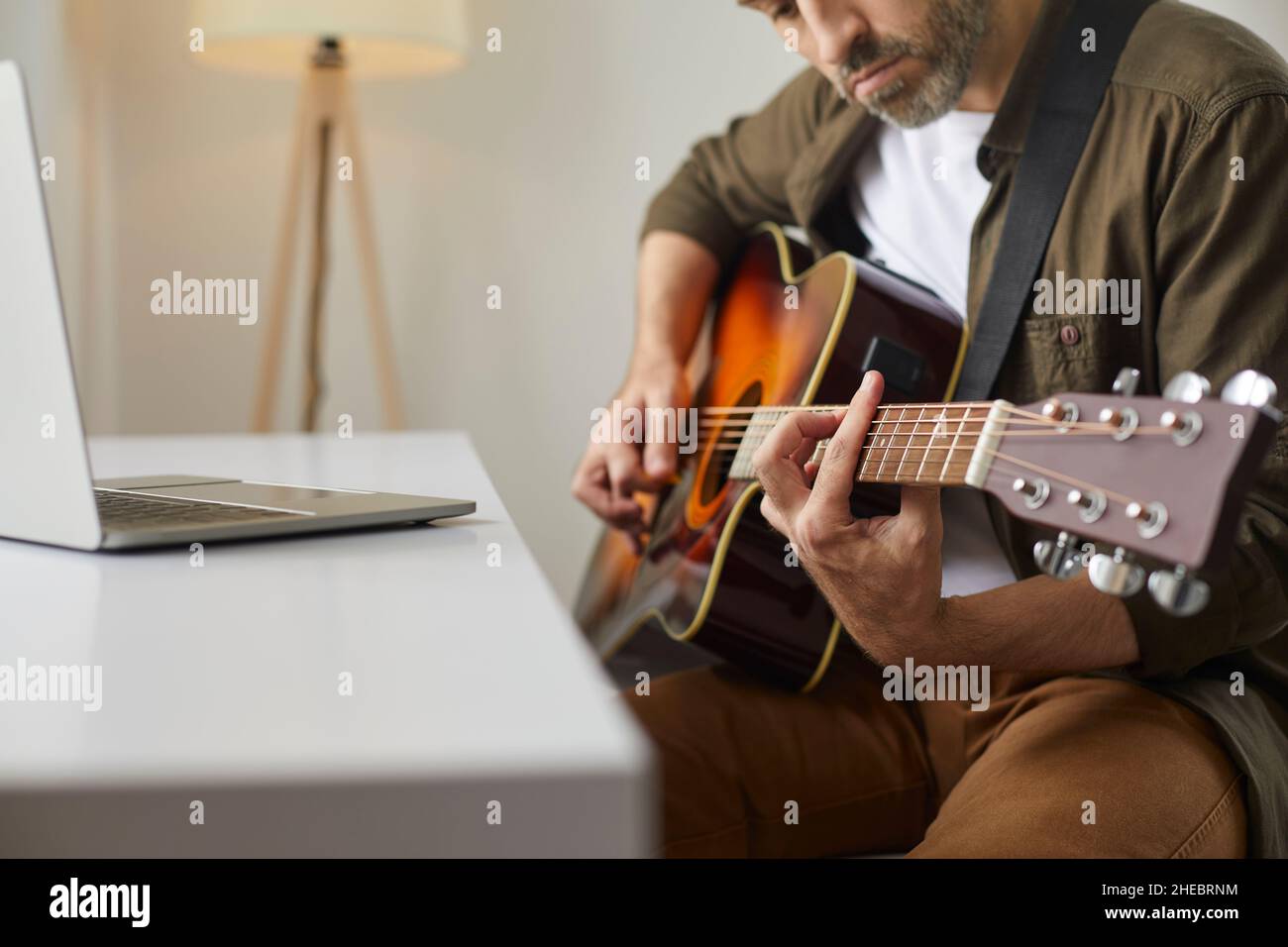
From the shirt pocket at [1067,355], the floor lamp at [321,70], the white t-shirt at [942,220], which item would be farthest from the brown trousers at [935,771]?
the floor lamp at [321,70]

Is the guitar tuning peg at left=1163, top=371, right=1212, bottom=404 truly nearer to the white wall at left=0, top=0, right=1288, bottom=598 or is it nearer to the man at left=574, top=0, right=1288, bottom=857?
the man at left=574, top=0, right=1288, bottom=857

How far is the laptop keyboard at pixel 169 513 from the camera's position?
0.73 meters

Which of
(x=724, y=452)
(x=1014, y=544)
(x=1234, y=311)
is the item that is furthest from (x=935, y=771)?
(x=1234, y=311)

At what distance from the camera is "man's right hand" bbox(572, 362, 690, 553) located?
1.37m

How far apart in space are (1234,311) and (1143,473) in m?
0.44

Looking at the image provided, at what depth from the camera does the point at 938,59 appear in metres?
1.24

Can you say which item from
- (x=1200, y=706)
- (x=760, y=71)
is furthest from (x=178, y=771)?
(x=760, y=71)

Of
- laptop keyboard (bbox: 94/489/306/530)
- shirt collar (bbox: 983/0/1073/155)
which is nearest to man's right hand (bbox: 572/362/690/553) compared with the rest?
shirt collar (bbox: 983/0/1073/155)

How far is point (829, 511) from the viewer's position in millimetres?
899

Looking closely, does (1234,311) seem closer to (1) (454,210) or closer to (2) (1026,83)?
(2) (1026,83)

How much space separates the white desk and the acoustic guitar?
0.98 ft

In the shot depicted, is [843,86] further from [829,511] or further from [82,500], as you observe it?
[82,500]

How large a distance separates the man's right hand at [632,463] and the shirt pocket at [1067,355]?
0.40 m

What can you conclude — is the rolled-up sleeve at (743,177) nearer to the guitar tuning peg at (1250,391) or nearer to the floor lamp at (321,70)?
the floor lamp at (321,70)
